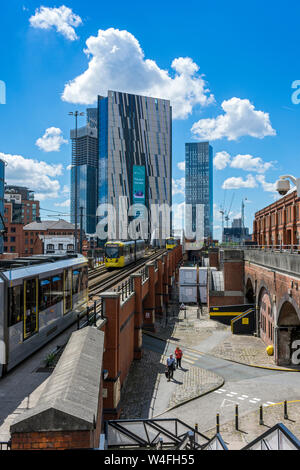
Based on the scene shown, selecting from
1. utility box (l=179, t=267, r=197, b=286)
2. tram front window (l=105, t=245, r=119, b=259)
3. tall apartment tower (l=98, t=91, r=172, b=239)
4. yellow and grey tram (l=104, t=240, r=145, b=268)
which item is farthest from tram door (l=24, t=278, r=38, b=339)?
tall apartment tower (l=98, t=91, r=172, b=239)

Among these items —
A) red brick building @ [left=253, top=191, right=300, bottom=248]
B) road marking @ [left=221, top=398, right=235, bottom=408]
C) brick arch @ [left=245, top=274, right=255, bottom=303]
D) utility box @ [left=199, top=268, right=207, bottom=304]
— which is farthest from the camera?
utility box @ [left=199, top=268, right=207, bottom=304]

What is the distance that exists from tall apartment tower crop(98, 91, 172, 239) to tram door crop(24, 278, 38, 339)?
12572cm

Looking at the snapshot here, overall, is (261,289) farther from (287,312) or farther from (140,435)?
(140,435)

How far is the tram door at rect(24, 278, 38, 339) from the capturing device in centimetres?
1120

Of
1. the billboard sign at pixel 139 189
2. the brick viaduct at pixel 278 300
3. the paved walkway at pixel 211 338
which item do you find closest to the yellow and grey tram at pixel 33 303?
the brick viaduct at pixel 278 300

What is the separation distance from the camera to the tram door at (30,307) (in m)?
11.2

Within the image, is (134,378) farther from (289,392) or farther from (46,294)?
(46,294)

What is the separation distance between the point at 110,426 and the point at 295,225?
122ft

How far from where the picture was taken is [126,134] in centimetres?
14650

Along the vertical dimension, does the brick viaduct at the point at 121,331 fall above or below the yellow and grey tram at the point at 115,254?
below

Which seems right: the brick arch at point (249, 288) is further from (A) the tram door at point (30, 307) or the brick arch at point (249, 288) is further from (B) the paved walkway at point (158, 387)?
(A) the tram door at point (30, 307)

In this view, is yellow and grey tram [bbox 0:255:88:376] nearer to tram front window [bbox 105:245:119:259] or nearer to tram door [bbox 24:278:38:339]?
tram door [bbox 24:278:38:339]

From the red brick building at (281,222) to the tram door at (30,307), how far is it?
1071 inches
